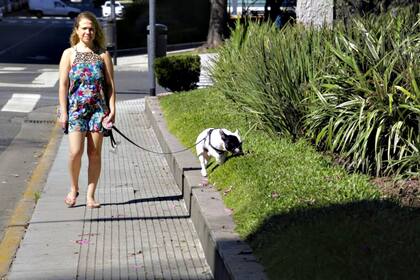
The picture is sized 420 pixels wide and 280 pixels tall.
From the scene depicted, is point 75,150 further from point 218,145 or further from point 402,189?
point 402,189

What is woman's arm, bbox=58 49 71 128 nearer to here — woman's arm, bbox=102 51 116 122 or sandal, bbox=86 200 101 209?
woman's arm, bbox=102 51 116 122

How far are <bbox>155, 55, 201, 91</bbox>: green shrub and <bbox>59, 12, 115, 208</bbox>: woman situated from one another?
9047mm

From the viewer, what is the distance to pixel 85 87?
8172 mm

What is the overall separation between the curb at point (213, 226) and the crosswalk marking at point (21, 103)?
305 inches

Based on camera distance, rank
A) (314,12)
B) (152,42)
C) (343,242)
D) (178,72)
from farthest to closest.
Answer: (152,42)
(178,72)
(314,12)
(343,242)

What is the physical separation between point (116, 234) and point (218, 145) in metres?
1.42

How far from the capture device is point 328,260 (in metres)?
4.93

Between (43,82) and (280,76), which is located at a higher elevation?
(280,76)

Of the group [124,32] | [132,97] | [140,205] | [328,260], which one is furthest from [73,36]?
[124,32]

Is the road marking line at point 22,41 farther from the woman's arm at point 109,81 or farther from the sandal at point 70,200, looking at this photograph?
the woman's arm at point 109,81

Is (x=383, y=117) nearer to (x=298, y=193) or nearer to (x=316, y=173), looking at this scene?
(x=316, y=173)

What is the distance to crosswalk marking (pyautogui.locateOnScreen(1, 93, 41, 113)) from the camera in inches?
702

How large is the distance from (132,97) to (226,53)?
7737 millimetres

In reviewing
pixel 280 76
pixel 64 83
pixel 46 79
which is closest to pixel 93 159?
pixel 64 83
